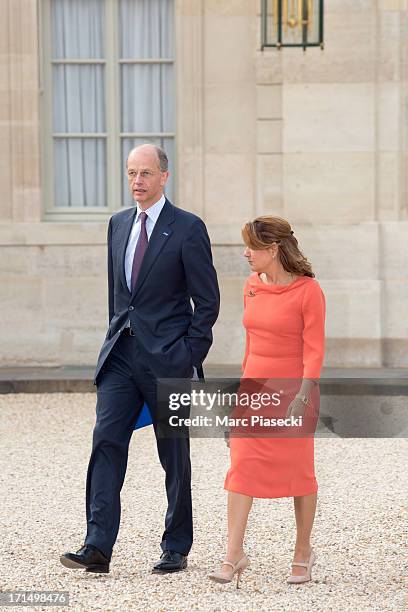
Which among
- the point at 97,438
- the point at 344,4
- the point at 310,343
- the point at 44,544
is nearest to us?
the point at 310,343

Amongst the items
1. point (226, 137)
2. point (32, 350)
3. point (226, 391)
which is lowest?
point (32, 350)

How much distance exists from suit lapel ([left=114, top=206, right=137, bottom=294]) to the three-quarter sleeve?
30.9 inches

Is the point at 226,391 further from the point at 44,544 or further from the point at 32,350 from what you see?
the point at 32,350

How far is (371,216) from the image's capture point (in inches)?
519

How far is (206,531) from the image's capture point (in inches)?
241

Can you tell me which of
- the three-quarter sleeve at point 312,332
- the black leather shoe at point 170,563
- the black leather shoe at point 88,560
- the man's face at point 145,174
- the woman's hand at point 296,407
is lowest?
the black leather shoe at point 170,563

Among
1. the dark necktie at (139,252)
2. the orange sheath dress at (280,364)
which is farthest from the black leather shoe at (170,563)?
the dark necktie at (139,252)

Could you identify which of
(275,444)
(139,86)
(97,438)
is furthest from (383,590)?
(139,86)

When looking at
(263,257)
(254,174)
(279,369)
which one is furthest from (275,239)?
(254,174)

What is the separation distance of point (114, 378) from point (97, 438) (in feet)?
0.80

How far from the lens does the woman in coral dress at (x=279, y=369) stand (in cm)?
507

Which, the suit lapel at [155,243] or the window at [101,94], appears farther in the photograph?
the window at [101,94]

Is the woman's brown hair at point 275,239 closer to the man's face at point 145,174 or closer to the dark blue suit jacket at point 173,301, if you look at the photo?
the dark blue suit jacket at point 173,301

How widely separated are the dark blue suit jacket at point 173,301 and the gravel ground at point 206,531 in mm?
831
